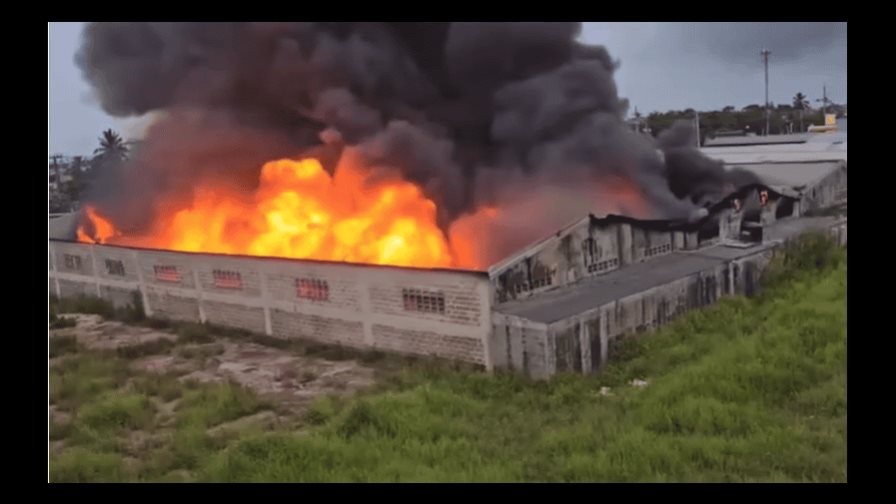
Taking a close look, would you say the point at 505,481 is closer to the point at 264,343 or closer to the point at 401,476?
the point at 401,476

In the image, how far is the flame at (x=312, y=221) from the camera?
52.4 feet

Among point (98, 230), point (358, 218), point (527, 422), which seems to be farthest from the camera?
point (98, 230)

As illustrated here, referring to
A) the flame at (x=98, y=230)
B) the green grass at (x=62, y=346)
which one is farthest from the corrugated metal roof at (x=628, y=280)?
the flame at (x=98, y=230)

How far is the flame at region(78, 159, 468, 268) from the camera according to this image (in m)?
16.0

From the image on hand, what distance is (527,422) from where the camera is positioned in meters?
10.5

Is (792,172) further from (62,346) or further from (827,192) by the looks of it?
(62,346)

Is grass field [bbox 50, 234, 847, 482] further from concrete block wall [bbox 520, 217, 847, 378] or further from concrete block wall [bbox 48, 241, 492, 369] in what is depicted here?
concrete block wall [bbox 48, 241, 492, 369]

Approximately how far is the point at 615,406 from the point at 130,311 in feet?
41.0

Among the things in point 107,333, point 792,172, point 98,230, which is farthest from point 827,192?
point 98,230

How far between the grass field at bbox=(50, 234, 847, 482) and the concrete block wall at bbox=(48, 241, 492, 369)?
0.84 m

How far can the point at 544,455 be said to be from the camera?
9.43 meters

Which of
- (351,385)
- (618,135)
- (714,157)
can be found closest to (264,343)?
(351,385)

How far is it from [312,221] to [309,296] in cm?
291

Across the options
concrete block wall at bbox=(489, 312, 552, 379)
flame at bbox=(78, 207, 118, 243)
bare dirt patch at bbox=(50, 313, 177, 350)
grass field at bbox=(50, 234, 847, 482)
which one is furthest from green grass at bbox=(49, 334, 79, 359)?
concrete block wall at bbox=(489, 312, 552, 379)
